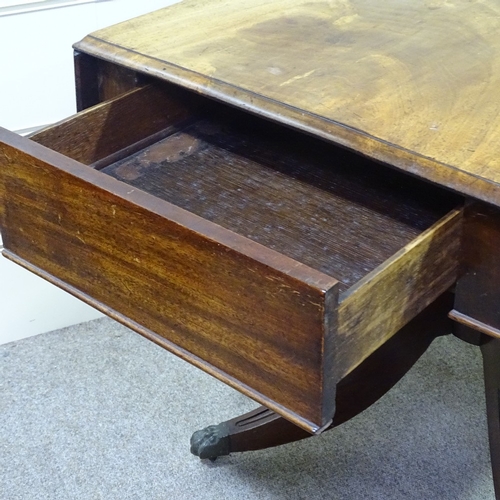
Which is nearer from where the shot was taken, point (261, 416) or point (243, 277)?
point (243, 277)

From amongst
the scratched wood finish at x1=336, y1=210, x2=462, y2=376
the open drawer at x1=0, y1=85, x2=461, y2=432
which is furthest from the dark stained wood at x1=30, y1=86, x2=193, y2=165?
the scratched wood finish at x1=336, y1=210, x2=462, y2=376

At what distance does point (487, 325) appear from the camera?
0.70 meters

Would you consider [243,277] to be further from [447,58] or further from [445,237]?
[447,58]

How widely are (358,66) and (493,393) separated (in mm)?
412

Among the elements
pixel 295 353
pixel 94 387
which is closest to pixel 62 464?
pixel 94 387

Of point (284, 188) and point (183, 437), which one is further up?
point (284, 188)

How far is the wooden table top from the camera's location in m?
0.66

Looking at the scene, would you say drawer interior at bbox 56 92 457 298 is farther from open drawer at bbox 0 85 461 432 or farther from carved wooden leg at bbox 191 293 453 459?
carved wooden leg at bbox 191 293 453 459

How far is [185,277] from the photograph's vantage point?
0.62m

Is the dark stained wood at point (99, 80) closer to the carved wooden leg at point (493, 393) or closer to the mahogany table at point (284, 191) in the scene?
the mahogany table at point (284, 191)

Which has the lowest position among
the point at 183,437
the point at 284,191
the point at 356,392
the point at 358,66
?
the point at 183,437

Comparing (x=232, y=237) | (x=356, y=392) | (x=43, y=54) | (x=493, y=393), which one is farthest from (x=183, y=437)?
(x=232, y=237)

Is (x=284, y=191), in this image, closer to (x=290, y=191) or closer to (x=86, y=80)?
(x=290, y=191)

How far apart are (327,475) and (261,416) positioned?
0.47 ft
